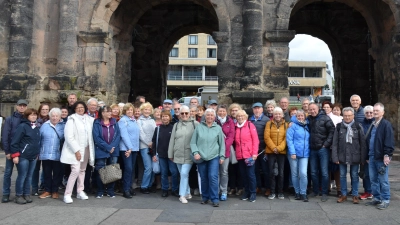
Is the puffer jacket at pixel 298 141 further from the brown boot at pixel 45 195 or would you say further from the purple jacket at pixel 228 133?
the brown boot at pixel 45 195

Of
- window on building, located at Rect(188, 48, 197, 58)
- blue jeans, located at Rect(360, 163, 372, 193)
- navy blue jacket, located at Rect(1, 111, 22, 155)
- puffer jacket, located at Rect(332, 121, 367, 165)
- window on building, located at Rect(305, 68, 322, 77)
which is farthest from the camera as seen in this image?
window on building, located at Rect(305, 68, 322, 77)

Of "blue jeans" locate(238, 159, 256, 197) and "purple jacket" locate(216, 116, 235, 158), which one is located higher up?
"purple jacket" locate(216, 116, 235, 158)

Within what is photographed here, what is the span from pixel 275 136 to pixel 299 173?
0.76 meters

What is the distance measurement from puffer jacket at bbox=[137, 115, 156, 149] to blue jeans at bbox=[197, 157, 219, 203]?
1.25m

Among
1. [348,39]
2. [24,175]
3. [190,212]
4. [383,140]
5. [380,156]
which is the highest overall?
[348,39]

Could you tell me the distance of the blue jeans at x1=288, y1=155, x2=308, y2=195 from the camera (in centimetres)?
677

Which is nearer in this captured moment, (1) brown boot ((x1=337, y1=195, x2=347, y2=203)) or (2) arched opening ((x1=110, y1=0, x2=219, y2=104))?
(1) brown boot ((x1=337, y1=195, x2=347, y2=203))

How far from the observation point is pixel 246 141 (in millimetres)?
6727

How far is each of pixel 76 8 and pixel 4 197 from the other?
642 centimetres

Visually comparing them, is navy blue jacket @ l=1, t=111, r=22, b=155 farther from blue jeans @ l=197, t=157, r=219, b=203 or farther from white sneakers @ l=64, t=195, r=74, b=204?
blue jeans @ l=197, t=157, r=219, b=203

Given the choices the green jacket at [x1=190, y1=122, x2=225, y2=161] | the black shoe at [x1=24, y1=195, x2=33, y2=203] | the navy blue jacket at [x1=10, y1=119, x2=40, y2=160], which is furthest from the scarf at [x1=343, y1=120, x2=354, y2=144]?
the black shoe at [x1=24, y1=195, x2=33, y2=203]

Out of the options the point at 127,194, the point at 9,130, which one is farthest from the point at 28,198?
the point at 127,194

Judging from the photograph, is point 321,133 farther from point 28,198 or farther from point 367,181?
point 28,198

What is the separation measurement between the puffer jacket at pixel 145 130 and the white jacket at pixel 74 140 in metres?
0.93
